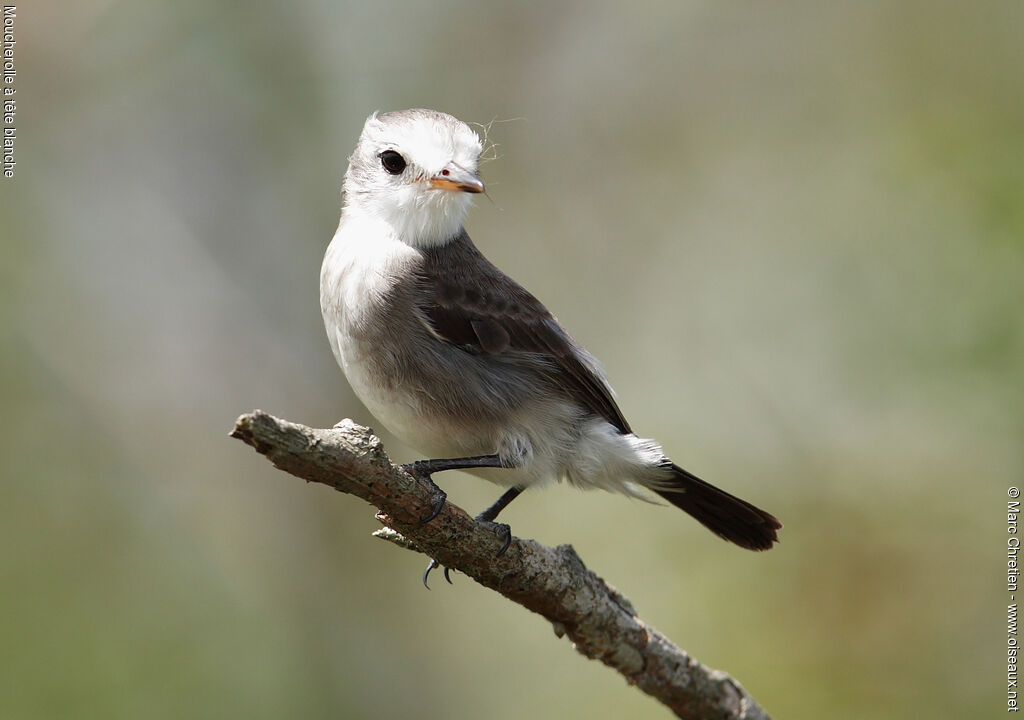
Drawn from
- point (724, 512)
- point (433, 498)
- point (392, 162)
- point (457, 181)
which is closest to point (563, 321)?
point (724, 512)

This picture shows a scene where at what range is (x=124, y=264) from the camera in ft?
23.8

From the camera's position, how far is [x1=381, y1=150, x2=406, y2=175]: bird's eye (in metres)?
4.63

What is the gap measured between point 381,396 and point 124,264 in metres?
3.99

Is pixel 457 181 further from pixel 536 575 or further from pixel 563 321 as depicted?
pixel 563 321

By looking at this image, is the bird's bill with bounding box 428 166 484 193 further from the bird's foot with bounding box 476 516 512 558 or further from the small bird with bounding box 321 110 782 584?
the bird's foot with bounding box 476 516 512 558

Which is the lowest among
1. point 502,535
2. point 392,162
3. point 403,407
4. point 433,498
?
point 433,498

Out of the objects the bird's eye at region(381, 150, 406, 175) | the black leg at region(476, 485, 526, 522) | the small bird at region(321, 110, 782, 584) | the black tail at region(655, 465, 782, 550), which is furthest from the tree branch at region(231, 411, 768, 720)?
the bird's eye at region(381, 150, 406, 175)

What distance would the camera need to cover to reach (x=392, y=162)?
467 centimetres

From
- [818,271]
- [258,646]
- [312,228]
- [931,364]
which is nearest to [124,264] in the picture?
[312,228]

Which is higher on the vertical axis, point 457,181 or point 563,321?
point 563,321

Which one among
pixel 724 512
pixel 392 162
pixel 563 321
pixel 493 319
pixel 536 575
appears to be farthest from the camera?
pixel 563 321

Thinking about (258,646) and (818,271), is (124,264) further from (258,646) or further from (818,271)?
(818,271)

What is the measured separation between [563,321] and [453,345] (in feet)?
12.1

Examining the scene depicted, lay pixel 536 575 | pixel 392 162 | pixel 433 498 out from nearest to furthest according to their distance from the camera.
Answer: pixel 433 498, pixel 536 575, pixel 392 162
